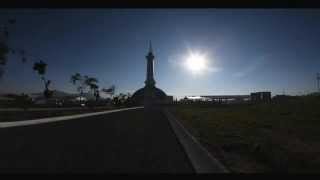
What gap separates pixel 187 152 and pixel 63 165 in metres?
A: 5.45

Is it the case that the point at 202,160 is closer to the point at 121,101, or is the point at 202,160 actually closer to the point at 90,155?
the point at 90,155

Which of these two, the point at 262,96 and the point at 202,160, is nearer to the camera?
the point at 202,160

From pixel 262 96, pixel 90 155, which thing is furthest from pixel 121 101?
pixel 90 155

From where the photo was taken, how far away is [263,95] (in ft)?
341

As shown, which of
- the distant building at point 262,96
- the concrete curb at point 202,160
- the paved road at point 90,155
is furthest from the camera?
the distant building at point 262,96

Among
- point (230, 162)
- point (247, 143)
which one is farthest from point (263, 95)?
point (230, 162)

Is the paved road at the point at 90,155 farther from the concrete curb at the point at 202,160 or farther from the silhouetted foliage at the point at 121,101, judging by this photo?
the silhouetted foliage at the point at 121,101

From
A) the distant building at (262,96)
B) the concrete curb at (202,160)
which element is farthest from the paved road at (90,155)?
the distant building at (262,96)

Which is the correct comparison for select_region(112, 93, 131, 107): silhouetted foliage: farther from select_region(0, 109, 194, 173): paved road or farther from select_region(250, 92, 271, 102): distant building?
select_region(0, 109, 194, 173): paved road

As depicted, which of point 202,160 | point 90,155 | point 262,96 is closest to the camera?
point 202,160

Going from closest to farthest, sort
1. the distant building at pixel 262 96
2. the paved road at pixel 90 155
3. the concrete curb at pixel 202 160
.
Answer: the concrete curb at pixel 202 160
the paved road at pixel 90 155
the distant building at pixel 262 96

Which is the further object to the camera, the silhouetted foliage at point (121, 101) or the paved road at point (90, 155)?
the silhouetted foliage at point (121, 101)

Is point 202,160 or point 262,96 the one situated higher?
point 262,96
